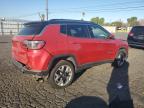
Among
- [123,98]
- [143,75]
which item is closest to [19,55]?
[123,98]

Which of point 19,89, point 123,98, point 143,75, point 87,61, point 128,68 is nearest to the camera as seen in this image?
point 123,98

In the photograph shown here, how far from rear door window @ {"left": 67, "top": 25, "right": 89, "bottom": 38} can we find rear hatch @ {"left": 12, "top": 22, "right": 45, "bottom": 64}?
83 centimetres

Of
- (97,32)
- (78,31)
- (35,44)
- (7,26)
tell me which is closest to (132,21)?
(7,26)

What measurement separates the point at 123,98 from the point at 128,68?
11.0ft

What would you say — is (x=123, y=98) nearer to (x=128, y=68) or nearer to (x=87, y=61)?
(x=87, y=61)

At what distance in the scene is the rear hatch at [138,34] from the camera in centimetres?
1320

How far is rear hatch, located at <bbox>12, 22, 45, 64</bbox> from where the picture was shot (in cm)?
514

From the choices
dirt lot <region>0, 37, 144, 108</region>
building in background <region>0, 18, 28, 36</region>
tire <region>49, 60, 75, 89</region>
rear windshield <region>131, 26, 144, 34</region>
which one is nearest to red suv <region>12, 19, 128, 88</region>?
tire <region>49, 60, 75, 89</region>

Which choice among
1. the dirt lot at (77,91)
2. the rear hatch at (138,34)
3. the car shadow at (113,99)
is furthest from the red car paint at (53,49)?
the rear hatch at (138,34)

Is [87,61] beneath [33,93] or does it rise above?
above

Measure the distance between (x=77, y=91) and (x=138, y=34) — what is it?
31.1 ft

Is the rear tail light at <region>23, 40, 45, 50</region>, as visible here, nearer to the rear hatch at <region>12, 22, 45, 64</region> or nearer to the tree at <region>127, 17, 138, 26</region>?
the rear hatch at <region>12, 22, 45, 64</region>

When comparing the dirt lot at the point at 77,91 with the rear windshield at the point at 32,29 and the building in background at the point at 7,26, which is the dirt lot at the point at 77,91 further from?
the building in background at the point at 7,26

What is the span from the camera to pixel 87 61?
20.7 ft
